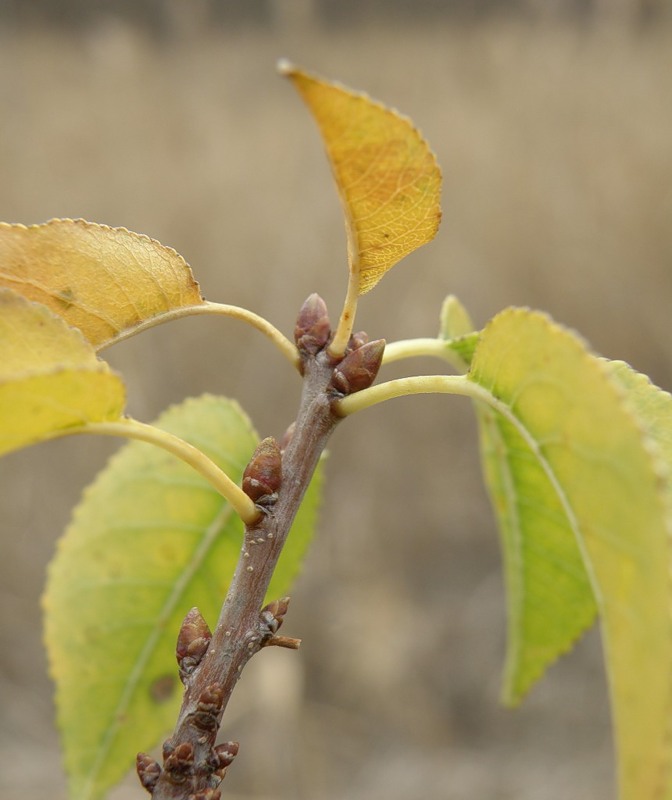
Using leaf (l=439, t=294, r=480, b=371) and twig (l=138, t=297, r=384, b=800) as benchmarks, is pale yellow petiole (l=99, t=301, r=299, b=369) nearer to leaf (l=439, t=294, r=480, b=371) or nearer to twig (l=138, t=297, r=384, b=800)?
twig (l=138, t=297, r=384, b=800)

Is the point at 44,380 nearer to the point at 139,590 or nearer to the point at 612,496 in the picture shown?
the point at 612,496

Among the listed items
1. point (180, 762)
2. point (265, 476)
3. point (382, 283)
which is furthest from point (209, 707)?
point (382, 283)

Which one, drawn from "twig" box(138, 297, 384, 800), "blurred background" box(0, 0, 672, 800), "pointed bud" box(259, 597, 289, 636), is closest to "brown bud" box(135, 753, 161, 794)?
"twig" box(138, 297, 384, 800)

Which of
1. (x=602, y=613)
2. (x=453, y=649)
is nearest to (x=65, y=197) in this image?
(x=453, y=649)

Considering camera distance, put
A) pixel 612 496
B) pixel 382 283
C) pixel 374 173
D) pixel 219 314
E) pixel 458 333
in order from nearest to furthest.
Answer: pixel 612 496 < pixel 374 173 < pixel 219 314 < pixel 458 333 < pixel 382 283

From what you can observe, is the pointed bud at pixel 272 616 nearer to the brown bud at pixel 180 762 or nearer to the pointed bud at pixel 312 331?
the brown bud at pixel 180 762

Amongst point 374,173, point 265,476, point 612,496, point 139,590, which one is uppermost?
point 374,173

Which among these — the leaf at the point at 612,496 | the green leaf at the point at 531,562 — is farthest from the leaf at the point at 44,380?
the green leaf at the point at 531,562

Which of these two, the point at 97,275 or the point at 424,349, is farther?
the point at 424,349
